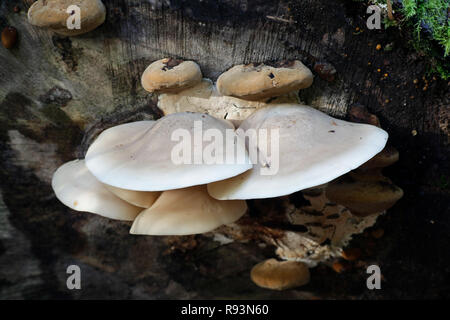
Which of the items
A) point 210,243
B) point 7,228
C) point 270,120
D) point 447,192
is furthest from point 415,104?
point 7,228

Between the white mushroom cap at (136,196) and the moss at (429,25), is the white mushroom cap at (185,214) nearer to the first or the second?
the white mushroom cap at (136,196)

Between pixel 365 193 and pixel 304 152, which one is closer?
pixel 304 152

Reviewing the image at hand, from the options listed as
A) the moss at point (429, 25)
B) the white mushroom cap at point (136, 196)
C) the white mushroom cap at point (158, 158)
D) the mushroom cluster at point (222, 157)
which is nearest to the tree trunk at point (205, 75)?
the moss at point (429, 25)

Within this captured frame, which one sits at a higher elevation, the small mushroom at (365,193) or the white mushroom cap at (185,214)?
the small mushroom at (365,193)

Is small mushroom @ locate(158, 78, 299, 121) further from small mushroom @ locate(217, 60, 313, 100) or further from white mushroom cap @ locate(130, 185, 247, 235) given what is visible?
white mushroom cap @ locate(130, 185, 247, 235)

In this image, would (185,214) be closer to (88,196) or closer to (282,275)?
(88,196)

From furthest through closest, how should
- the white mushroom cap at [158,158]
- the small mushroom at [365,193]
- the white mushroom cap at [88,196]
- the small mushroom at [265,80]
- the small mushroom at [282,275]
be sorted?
the small mushroom at [282,275], the small mushroom at [365,193], the white mushroom cap at [88,196], the small mushroom at [265,80], the white mushroom cap at [158,158]

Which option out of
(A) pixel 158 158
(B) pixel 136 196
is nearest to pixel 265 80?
(A) pixel 158 158

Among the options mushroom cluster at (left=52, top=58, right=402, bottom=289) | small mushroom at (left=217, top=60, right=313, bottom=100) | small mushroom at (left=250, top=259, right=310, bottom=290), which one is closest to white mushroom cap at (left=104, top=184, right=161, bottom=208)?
mushroom cluster at (left=52, top=58, right=402, bottom=289)
